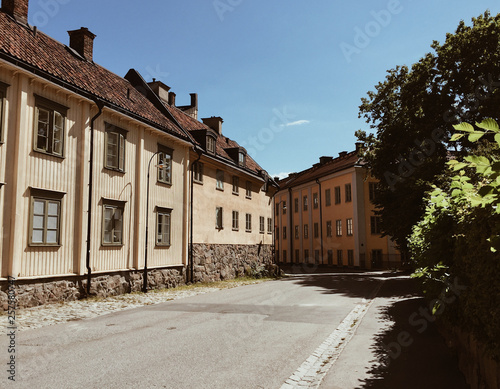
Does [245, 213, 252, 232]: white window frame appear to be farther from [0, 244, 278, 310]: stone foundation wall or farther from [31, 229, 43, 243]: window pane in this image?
[31, 229, 43, 243]: window pane

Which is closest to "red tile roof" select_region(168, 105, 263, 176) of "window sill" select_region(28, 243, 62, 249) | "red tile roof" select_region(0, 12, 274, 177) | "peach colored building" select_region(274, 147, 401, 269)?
"red tile roof" select_region(0, 12, 274, 177)

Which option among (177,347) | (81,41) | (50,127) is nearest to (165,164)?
(81,41)

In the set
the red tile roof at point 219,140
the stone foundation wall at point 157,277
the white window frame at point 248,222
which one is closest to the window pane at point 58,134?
the stone foundation wall at point 157,277

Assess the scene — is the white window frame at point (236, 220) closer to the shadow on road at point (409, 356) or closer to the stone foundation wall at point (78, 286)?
the stone foundation wall at point (78, 286)

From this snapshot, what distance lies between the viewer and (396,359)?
7000 mm

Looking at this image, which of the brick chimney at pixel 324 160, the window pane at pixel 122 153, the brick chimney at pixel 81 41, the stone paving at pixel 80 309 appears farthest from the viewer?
the brick chimney at pixel 324 160

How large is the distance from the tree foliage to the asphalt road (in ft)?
8.68

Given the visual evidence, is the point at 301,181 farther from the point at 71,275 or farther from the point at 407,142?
the point at 71,275

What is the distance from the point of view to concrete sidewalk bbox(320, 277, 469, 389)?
575cm

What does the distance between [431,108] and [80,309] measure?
2075cm

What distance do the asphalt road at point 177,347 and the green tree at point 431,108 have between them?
42.8ft

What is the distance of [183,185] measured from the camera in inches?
924

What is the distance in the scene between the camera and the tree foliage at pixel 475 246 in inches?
90.5

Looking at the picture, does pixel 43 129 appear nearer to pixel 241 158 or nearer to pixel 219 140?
pixel 241 158
